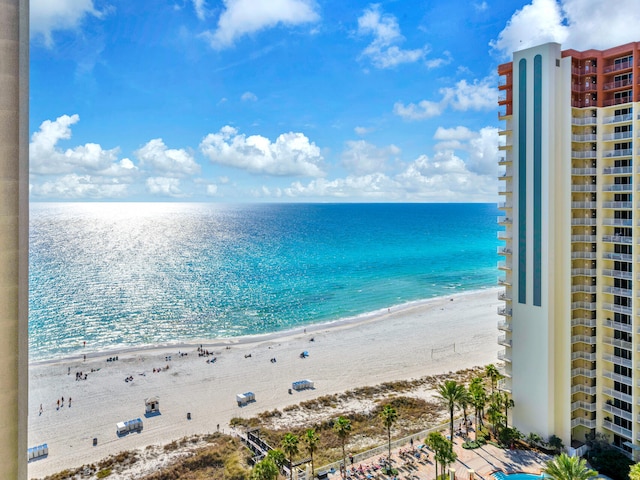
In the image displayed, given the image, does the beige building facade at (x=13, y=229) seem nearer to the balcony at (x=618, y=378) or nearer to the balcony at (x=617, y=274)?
the balcony at (x=617, y=274)

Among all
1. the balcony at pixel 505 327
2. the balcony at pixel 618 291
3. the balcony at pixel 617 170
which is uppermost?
the balcony at pixel 617 170

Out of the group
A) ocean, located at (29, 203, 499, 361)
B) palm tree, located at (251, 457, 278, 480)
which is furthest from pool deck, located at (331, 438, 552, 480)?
ocean, located at (29, 203, 499, 361)

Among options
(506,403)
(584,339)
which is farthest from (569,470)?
(584,339)

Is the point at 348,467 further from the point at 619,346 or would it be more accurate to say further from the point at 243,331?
the point at 243,331

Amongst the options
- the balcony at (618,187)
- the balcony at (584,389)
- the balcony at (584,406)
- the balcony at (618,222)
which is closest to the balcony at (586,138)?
the balcony at (618,187)

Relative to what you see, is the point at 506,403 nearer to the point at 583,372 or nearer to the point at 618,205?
the point at 583,372

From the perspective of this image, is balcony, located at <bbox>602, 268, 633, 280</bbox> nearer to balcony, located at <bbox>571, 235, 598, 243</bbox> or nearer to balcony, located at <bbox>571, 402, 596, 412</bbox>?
balcony, located at <bbox>571, 235, 598, 243</bbox>

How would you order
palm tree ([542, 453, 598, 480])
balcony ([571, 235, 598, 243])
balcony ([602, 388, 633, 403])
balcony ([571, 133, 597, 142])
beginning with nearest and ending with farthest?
palm tree ([542, 453, 598, 480]), balcony ([602, 388, 633, 403]), balcony ([571, 133, 597, 142]), balcony ([571, 235, 598, 243])
